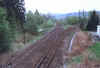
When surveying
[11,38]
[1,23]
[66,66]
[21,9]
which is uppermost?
[21,9]

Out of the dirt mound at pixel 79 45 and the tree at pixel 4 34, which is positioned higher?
the tree at pixel 4 34

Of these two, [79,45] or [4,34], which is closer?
[4,34]

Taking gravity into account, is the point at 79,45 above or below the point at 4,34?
below

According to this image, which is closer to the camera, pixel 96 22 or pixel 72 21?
pixel 96 22

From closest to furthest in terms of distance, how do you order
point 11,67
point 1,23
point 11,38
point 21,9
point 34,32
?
point 11,67
point 1,23
point 11,38
point 21,9
point 34,32

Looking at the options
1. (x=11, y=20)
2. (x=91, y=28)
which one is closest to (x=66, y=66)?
(x=11, y=20)

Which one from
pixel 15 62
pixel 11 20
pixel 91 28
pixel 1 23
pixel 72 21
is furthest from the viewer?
pixel 72 21

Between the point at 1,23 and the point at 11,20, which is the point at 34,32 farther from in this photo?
the point at 1,23

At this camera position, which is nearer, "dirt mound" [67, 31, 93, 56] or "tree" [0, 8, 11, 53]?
"tree" [0, 8, 11, 53]

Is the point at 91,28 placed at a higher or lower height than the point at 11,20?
lower

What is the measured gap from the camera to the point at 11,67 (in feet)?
22.3

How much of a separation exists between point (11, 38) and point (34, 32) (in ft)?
37.1

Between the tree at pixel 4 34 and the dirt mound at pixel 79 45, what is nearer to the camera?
the tree at pixel 4 34

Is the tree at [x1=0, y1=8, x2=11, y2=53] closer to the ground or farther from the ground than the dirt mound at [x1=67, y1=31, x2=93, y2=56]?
farther from the ground
